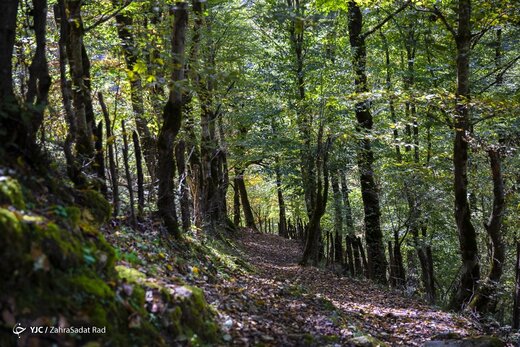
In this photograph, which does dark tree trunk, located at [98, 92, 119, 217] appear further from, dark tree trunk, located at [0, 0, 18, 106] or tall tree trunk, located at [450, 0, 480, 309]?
tall tree trunk, located at [450, 0, 480, 309]

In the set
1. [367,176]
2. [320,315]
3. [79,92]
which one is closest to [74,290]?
[79,92]

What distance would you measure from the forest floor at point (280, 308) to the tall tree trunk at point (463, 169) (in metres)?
1.10

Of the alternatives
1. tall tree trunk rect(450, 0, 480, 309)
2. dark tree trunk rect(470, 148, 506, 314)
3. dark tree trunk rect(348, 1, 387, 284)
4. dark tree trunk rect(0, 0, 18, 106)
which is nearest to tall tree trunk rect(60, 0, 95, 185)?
dark tree trunk rect(0, 0, 18, 106)

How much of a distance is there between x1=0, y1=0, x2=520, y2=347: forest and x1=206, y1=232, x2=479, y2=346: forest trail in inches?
1.9

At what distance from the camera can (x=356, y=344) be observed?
5.41 meters

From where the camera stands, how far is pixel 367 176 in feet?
48.0

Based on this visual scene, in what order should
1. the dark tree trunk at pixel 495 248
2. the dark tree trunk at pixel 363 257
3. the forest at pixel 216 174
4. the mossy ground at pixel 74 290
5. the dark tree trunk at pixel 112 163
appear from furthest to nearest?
the dark tree trunk at pixel 363 257, the dark tree trunk at pixel 495 248, the dark tree trunk at pixel 112 163, the forest at pixel 216 174, the mossy ground at pixel 74 290

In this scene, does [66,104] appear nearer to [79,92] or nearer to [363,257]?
[79,92]

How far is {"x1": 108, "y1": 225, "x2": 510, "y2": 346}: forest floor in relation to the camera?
5.07 m

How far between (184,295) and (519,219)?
10.1 meters

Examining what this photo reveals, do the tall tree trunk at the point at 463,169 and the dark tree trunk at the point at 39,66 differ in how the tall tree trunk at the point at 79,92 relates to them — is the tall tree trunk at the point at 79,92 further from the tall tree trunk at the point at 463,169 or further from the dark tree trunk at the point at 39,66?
the tall tree trunk at the point at 463,169

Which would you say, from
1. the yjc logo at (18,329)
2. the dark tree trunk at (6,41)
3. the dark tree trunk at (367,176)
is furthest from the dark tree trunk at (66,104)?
the dark tree trunk at (367,176)

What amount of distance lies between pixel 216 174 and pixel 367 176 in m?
4.97

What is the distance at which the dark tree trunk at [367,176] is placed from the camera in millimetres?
14016
